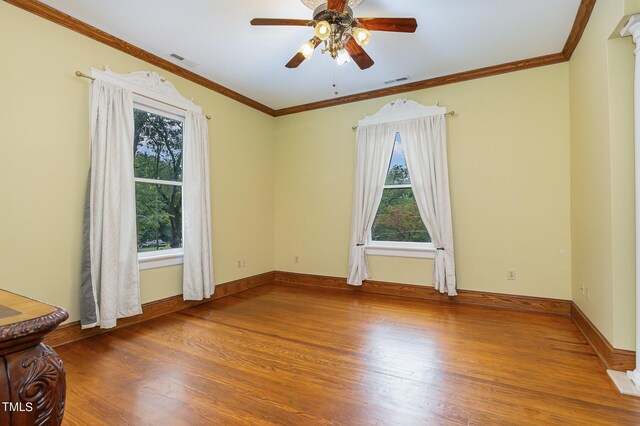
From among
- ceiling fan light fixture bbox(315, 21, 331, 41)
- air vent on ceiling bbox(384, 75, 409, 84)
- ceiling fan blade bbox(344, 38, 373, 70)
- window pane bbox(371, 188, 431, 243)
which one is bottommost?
window pane bbox(371, 188, 431, 243)

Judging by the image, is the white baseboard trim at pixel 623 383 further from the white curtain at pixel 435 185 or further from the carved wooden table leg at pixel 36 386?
the carved wooden table leg at pixel 36 386

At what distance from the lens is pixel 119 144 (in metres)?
3.12

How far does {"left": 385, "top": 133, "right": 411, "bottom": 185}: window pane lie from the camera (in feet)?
14.7

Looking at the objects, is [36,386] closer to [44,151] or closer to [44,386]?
[44,386]

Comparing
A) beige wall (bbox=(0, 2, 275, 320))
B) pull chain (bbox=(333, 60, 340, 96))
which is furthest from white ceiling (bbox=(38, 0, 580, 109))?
beige wall (bbox=(0, 2, 275, 320))

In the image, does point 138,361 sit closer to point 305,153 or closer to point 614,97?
point 305,153

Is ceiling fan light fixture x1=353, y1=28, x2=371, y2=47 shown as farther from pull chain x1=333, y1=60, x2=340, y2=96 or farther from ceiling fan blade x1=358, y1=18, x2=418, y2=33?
pull chain x1=333, y1=60, x2=340, y2=96

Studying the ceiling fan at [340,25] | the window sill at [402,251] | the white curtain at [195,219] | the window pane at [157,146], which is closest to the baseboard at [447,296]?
the window sill at [402,251]

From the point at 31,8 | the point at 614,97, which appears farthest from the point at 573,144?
the point at 31,8

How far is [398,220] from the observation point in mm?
4512

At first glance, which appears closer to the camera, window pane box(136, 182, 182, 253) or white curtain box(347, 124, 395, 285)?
window pane box(136, 182, 182, 253)

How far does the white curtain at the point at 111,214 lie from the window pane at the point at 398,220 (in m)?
3.14

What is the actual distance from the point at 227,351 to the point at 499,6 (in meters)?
3.78

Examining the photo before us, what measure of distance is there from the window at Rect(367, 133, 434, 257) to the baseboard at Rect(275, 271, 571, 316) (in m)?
0.48
